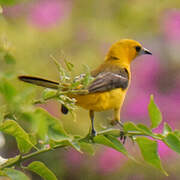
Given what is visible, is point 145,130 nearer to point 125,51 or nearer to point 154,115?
point 154,115

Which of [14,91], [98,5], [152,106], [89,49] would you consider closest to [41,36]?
[89,49]

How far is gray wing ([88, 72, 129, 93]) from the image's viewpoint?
1.60 m

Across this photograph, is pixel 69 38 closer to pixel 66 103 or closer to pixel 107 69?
pixel 107 69

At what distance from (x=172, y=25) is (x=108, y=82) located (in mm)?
3738

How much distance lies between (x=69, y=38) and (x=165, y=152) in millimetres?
1551

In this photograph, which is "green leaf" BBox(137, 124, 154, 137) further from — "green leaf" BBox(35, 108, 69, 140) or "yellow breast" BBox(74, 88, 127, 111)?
"yellow breast" BBox(74, 88, 127, 111)

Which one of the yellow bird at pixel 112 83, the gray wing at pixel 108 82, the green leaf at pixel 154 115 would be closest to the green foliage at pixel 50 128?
the green leaf at pixel 154 115

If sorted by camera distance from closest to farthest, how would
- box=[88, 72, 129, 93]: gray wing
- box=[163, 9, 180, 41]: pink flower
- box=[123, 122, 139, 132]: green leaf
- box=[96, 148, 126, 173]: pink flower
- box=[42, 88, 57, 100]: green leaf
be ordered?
box=[42, 88, 57, 100]: green leaf
box=[123, 122, 139, 132]: green leaf
box=[88, 72, 129, 93]: gray wing
box=[96, 148, 126, 173]: pink flower
box=[163, 9, 180, 41]: pink flower

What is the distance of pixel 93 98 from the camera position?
1.67 meters

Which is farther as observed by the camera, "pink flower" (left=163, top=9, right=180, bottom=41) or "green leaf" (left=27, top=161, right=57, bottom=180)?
"pink flower" (left=163, top=9, right=180, bottom=41)

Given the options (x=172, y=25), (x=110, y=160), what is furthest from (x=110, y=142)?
(x=172, y=25)

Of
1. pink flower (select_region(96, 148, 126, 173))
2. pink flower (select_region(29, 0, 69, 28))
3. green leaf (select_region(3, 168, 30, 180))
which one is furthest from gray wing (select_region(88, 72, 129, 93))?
pink flower (select_region(29, 0, 69, 28))

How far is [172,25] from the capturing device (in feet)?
17.6

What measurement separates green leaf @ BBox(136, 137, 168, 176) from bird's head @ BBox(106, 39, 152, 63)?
62.1 inches
